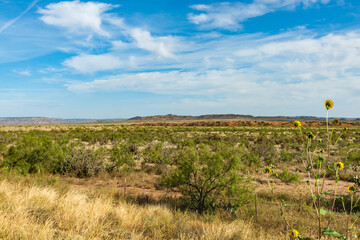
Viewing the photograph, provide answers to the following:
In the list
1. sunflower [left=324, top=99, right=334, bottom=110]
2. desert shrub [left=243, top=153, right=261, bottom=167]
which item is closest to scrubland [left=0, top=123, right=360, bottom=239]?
desert shrub [left=243, top=153, right=261, bottom=167]

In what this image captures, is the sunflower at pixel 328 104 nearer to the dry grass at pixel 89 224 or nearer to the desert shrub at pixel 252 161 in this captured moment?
the dry grass at pixel 89 224

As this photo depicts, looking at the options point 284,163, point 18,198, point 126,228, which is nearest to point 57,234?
point 126,228

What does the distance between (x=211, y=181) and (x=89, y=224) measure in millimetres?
3751

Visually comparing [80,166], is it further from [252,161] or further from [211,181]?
[252,161]

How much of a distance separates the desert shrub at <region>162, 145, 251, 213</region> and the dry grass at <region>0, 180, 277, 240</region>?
1426mm

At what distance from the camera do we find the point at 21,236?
11.0 ft

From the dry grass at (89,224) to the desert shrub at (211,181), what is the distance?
1.43 metres

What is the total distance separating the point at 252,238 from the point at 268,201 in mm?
3911

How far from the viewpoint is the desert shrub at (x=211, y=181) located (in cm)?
659

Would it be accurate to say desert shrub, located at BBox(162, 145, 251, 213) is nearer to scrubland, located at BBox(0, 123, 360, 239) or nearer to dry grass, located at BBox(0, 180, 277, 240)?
scrubland, located at BBox(0, 123, 360, 239)

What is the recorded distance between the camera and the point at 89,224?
13.6ft

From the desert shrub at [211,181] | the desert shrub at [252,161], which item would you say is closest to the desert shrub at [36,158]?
the desert shrub at [211,181]

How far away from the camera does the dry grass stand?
364 centimetres

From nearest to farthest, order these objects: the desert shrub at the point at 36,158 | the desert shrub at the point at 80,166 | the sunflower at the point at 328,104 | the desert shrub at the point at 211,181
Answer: the sunflower at the point at 328,104 → the desert shrub at the point at 211,181 → the desert shrub at the point at 36,158 → the desert shrub at the point at 80,166
